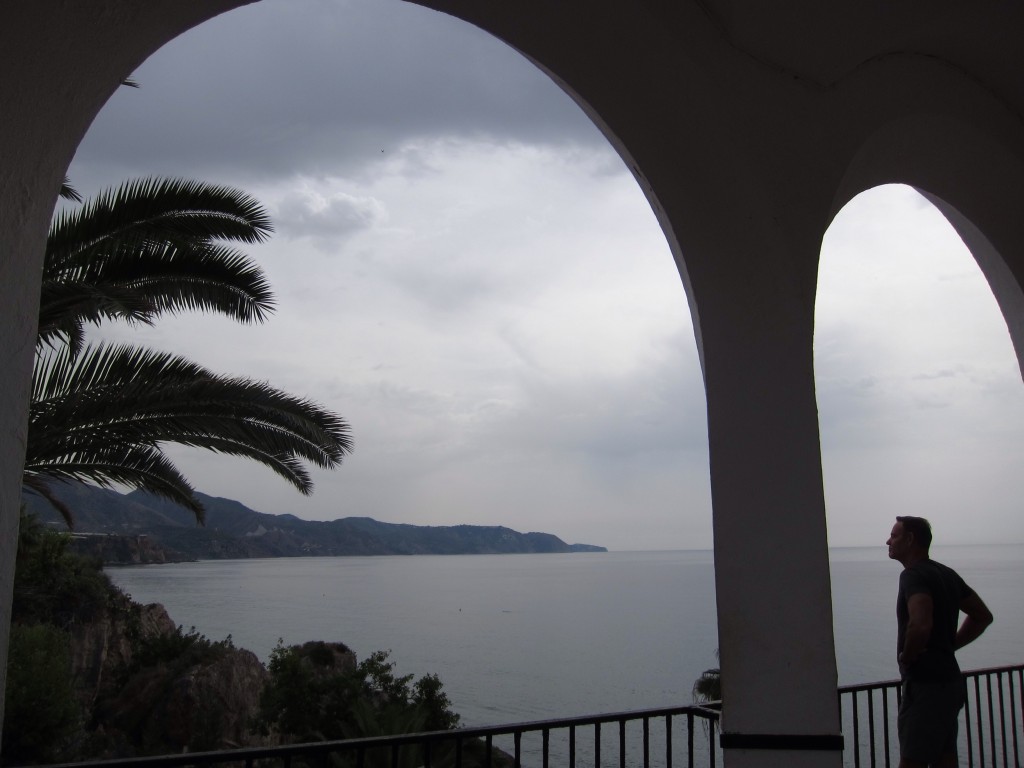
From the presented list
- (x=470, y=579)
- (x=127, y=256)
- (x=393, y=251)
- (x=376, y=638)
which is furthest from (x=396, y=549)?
(x=127, y=256)

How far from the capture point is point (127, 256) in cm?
634

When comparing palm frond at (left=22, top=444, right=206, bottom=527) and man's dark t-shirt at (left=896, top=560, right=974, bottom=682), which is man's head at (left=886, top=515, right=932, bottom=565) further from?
palm frond at (left=22, top=444, right=206, bottom=527)

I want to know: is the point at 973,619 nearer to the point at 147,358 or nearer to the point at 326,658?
the point at 147,358

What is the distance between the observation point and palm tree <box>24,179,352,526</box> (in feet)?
19.6

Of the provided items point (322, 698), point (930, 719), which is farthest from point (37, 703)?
point (930, 719)

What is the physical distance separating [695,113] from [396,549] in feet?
590

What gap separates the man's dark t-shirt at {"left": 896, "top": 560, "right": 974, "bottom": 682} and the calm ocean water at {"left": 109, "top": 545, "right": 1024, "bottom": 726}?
2330 centimetres

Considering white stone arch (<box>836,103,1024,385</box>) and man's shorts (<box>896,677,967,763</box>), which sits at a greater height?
white stone arch (<box>836,103,1024,385</box>)

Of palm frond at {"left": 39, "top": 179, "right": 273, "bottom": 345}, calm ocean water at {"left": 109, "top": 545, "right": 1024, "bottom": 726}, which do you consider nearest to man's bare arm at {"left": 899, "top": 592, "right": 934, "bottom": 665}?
palm frond at {"left": 39, "top": 179, "right": 273, "bottom": 345}

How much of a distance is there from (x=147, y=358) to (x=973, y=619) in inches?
225

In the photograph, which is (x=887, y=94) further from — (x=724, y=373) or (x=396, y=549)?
(x=396, y=549)

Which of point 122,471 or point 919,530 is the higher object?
point 122,471

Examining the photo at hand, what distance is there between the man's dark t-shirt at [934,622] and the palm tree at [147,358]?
472 centimetres

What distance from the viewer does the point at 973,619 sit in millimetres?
3416
